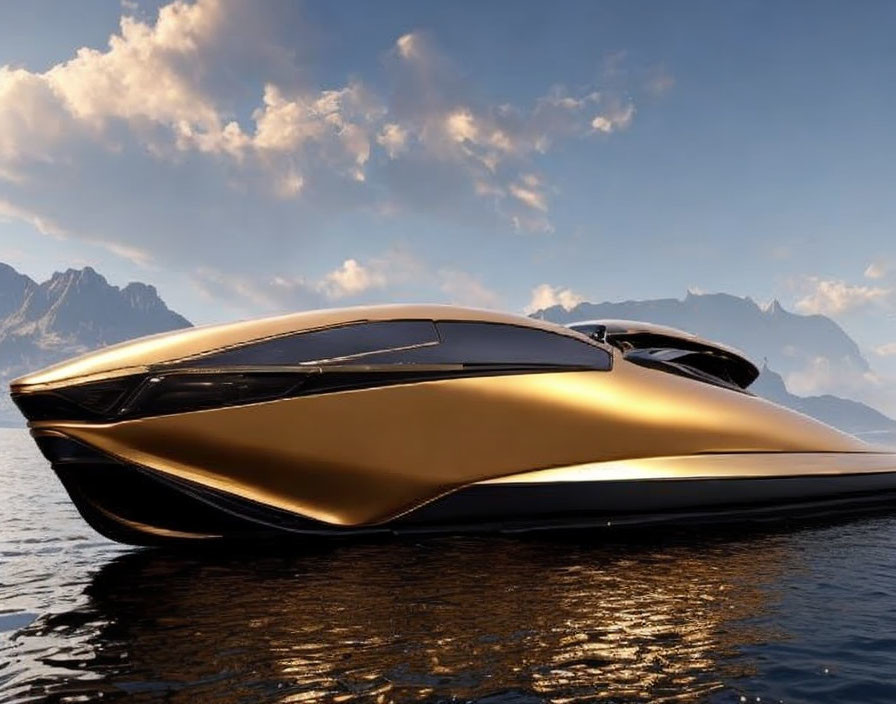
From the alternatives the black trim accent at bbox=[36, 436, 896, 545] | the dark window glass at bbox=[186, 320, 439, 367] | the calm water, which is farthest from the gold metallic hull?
the calm water

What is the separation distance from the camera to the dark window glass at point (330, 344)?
4.62 m

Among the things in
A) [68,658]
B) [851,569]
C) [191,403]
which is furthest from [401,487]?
[851,569]

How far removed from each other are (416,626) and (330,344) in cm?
237

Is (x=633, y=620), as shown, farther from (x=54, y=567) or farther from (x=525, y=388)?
(x=54, y=567)

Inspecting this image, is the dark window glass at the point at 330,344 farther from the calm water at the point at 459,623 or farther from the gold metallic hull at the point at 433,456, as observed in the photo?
the calm water at the point at 459,623

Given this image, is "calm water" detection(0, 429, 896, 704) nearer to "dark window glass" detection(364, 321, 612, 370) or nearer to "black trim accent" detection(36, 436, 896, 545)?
→ "black trim accent" detection(36, 436, 896, 545)

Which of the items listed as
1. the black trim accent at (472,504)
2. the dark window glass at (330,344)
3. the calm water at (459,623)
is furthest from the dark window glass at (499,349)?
the calm water at (459,623)

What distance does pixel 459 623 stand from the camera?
320 cm

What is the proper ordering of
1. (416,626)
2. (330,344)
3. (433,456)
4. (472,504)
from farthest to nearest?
1. (472,504)
2. (433,456)
3. (330,344)
4. (416,626)

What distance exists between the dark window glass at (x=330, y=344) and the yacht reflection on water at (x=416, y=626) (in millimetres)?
1462

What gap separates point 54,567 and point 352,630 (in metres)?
2.93

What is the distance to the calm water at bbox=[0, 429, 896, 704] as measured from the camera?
250cm

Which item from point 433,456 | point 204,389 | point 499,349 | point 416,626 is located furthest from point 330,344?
point 416,626

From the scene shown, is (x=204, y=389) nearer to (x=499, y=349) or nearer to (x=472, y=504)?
(x=472, y=504)
